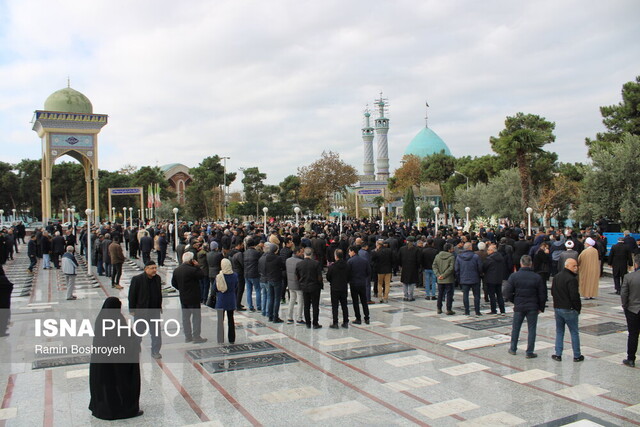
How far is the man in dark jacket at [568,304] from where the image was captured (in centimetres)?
667

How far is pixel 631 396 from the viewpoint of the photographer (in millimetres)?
5582

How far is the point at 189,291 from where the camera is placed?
7707 millimetres

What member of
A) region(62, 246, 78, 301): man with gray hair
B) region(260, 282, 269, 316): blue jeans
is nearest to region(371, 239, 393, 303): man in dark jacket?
region(260, 282, 269, 316): blue jeans

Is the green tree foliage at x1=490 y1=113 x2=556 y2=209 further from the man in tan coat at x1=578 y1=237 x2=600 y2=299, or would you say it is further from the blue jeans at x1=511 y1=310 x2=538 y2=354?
the blue jeans at x1=511 y1=310 x2=538 y2=354

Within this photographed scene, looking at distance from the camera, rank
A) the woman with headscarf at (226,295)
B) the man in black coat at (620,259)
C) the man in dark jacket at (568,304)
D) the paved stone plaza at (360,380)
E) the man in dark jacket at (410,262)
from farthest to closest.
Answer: the man in black coat at (620,259) < the man in dark jacket at (410,262) < the woman with headscarf at (226,295) < the man in dark jacket at (568,304) < the paved stone plaza at (360,380)

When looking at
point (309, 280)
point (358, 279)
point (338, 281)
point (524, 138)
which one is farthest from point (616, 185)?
point (309, 280)

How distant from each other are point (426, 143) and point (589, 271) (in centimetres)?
8250

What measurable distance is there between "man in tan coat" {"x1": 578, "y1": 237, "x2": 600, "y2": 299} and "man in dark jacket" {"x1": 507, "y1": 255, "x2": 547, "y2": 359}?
16.1 feet

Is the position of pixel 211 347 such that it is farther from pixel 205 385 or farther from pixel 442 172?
pixel 442 172

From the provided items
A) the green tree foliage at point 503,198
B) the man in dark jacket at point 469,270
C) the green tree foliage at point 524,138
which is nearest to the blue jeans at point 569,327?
the man in dark jacket at point 469,270

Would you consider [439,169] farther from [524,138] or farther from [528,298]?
[528,298]

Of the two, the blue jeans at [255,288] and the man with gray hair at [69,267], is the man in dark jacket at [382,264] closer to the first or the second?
the blue jeans at [255,288]

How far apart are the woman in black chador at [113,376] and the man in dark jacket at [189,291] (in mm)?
2529

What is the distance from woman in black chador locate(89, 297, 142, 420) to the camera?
4.96 meters
